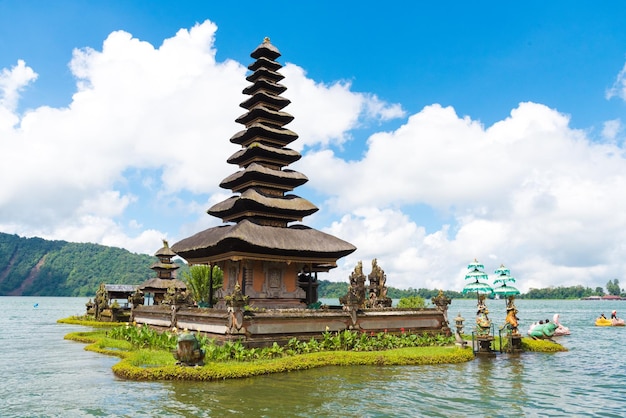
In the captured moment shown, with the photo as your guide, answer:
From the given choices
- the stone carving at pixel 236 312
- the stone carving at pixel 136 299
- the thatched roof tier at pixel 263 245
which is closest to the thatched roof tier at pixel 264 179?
the thatched roof tier at pixel 263 245

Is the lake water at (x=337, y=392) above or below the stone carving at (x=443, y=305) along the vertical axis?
below

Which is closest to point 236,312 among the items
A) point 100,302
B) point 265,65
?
point 265,65

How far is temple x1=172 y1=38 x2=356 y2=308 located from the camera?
26734 mm

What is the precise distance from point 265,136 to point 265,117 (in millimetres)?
1373

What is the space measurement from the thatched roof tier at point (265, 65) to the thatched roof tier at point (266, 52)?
42cm

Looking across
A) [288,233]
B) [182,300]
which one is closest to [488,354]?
[288,233]

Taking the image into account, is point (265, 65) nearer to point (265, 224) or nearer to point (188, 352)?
point (265, 224)

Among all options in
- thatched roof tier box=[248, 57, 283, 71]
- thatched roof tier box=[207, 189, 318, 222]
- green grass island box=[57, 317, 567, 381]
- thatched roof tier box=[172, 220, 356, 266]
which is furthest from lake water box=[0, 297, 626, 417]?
thatched roof tier box=[248, 57, 283, 71]

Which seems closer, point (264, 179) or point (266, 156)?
point (264, 179)

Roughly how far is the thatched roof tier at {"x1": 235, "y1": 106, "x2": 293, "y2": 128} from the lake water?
55.9 feet

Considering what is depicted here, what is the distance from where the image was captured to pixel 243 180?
101 feet

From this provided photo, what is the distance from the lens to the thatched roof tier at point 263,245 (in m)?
25.6

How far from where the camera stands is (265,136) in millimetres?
31875

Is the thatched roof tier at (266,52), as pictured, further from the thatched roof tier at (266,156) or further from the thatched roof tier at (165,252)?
the thatched roof tier at (165,252)
